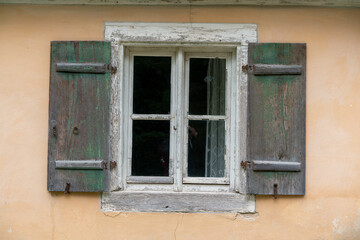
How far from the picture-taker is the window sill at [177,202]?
3.46 meters

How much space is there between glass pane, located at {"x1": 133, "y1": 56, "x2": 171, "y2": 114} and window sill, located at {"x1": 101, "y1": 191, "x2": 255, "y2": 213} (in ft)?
2.31

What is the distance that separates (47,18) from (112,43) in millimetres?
573

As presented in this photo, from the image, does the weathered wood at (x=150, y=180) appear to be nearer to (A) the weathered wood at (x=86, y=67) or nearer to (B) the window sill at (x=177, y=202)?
(B) the window sill at (x=177, y=202)

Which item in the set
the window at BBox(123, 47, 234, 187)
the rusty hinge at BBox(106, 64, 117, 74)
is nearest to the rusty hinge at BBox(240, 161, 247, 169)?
the window at BBox(123, 47, 234, 187)

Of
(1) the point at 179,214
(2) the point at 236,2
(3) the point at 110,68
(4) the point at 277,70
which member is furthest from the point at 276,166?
(3) the point at 110,68

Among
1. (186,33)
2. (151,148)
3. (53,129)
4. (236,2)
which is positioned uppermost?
(236,2)

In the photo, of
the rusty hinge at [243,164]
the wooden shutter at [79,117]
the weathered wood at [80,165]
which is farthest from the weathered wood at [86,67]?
the rusty hinge at [243,164]

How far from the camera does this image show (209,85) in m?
3.69

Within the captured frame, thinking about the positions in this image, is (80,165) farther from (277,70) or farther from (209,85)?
(277,70)

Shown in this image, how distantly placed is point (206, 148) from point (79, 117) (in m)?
1.07

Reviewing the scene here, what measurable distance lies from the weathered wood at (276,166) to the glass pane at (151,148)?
752 mm

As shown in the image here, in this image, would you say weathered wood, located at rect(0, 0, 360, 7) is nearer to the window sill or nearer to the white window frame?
the white window frame

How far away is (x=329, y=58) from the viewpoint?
3484 millimetres

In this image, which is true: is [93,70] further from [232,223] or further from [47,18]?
[232,223]
